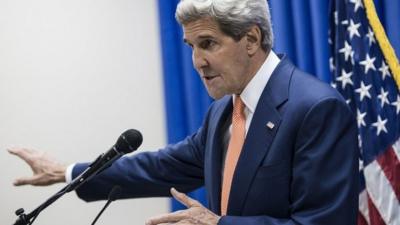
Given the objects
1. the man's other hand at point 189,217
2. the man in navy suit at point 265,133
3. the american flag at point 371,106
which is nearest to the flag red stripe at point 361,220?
the american flag at point 371,106

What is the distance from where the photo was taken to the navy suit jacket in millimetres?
1460

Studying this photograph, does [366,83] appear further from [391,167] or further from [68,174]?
[68,174]

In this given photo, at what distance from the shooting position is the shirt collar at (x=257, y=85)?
1659 mm

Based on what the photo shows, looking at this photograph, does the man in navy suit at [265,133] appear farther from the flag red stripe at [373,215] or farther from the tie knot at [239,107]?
the flag red stripe at [373,215]

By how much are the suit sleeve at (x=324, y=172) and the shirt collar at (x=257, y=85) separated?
198mm

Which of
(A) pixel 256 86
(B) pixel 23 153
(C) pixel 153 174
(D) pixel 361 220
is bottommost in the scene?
(D) pixel 361 220

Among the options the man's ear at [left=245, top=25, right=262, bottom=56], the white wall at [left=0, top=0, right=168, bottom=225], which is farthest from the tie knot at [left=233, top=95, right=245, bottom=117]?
the white wall at [left=0, top=0, right=168, bottom=225]

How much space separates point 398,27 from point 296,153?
122cm

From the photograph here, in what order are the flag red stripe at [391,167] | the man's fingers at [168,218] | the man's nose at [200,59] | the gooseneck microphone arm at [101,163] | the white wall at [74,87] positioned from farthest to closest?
the white wall at [74,87] < the flag red stripe at [391,167] < the man's nose at [200,59] < the gooseneck microphone arm at [101,163] < the man's fingers at [168,218]

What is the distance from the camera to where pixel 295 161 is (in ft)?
4.95

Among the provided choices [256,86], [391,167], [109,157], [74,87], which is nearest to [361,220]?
[391,167]

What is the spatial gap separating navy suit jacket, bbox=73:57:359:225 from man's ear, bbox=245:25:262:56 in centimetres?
8

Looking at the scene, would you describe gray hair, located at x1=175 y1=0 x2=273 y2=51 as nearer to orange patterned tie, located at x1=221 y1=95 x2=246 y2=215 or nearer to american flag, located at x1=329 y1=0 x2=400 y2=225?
orange patterned tie, located at x1=221 y1=95 x2=246 y2=215

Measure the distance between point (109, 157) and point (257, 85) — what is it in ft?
1.50
